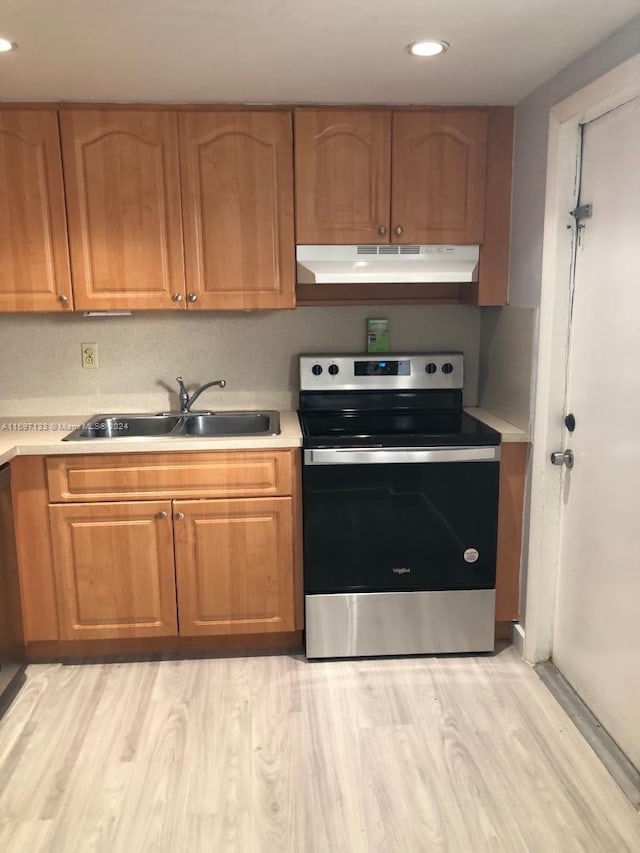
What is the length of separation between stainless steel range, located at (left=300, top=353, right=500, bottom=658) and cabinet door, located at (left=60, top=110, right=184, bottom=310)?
869mm

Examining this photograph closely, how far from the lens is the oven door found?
8.13ft

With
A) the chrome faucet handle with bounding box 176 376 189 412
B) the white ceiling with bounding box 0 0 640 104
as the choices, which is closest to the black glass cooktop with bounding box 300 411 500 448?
the chrome faucet handle with bounding box 176 376 189 412

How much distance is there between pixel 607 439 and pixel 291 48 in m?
1.53

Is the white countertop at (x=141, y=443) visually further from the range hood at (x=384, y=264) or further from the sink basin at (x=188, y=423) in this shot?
the range hood at (x=384, y=264)

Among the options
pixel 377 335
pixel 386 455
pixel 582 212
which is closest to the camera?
pixel 582 212

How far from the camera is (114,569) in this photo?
255 cm

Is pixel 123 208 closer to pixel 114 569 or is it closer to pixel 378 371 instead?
pixel 378 371

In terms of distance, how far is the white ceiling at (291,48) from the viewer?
1.74 m

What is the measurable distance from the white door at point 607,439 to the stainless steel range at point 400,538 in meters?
0.33

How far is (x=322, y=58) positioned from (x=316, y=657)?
2.10 meters

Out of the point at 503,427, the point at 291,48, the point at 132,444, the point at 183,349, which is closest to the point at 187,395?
the point at 183,349

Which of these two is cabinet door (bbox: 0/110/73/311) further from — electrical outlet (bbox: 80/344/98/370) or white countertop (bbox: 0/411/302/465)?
white countertop (bbox: 0/411/302/465)

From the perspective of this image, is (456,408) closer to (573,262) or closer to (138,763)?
(573,262)

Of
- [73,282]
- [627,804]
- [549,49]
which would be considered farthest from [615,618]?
[73,282]
